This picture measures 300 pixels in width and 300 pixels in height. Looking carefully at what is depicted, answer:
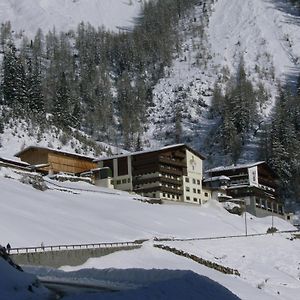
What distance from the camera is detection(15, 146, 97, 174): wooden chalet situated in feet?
279

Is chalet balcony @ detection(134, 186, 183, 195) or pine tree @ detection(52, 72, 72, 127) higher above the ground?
pine tree @ detection(52, 72, 72, 127)

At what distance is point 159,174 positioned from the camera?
273 ft

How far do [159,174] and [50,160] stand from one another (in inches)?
605

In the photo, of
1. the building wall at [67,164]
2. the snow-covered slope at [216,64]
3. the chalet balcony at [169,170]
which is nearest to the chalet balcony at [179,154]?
the chalet balcony at [169,170]

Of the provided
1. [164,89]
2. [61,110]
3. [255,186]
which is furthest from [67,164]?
[164,89]

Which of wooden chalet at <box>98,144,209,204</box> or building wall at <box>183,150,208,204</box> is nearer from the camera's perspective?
wooden chalet at <box>98,144,209,204</box>

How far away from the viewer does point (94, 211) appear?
52.6 meters

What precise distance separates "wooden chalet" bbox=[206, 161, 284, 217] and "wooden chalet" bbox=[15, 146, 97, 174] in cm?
2210

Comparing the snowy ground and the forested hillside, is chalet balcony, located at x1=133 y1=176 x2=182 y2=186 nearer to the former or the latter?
the snowy ground

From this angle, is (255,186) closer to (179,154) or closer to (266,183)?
(266,183)

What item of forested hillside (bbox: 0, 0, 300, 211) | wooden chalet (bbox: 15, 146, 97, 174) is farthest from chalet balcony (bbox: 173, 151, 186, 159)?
forested hillside (bbox: 0, 0, 300, 211)

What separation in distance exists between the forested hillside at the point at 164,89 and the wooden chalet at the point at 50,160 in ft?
34.3

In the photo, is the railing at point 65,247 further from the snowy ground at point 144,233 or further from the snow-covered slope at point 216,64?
the snow-covered slope at point 216,64

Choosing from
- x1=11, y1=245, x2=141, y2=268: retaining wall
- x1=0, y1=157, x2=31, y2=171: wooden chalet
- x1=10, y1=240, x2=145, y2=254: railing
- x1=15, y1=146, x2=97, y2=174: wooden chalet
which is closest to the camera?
x1=11, y1=245, x2=141, y2=268: retaining wall
